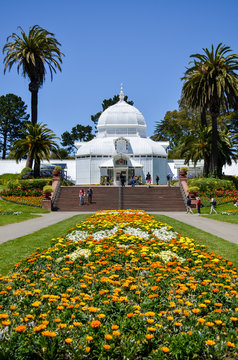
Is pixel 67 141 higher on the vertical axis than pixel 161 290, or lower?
higher

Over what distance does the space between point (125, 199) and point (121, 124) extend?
26.6m

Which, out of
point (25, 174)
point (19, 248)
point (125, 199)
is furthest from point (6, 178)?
point (19, 248)

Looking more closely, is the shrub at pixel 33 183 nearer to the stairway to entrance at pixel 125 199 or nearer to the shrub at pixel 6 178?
the stairway to entrance at pixel 125 199

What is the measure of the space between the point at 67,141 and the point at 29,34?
46293 mm

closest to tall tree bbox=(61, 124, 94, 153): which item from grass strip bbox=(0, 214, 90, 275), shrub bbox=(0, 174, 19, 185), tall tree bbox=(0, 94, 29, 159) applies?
tall tree bbox=(0, 94, 29, 159)

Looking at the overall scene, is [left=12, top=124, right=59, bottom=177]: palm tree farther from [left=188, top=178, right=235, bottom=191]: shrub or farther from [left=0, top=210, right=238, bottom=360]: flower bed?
[left=0, top=210, right=238, bottom=360]: flower bed

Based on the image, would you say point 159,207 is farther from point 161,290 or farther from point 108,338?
point 108,338

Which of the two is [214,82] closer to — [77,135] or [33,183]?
[33,183]

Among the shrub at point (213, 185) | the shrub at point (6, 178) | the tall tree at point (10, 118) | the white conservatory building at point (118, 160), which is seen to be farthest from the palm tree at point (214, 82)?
the tall tree at point (10, 118)

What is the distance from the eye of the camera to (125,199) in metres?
31.1

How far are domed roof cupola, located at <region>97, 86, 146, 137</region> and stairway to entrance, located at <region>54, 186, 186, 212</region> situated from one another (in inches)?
886

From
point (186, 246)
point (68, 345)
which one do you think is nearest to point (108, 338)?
point (68, 345)

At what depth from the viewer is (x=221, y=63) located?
115ft

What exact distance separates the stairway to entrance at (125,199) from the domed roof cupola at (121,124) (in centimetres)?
2249
